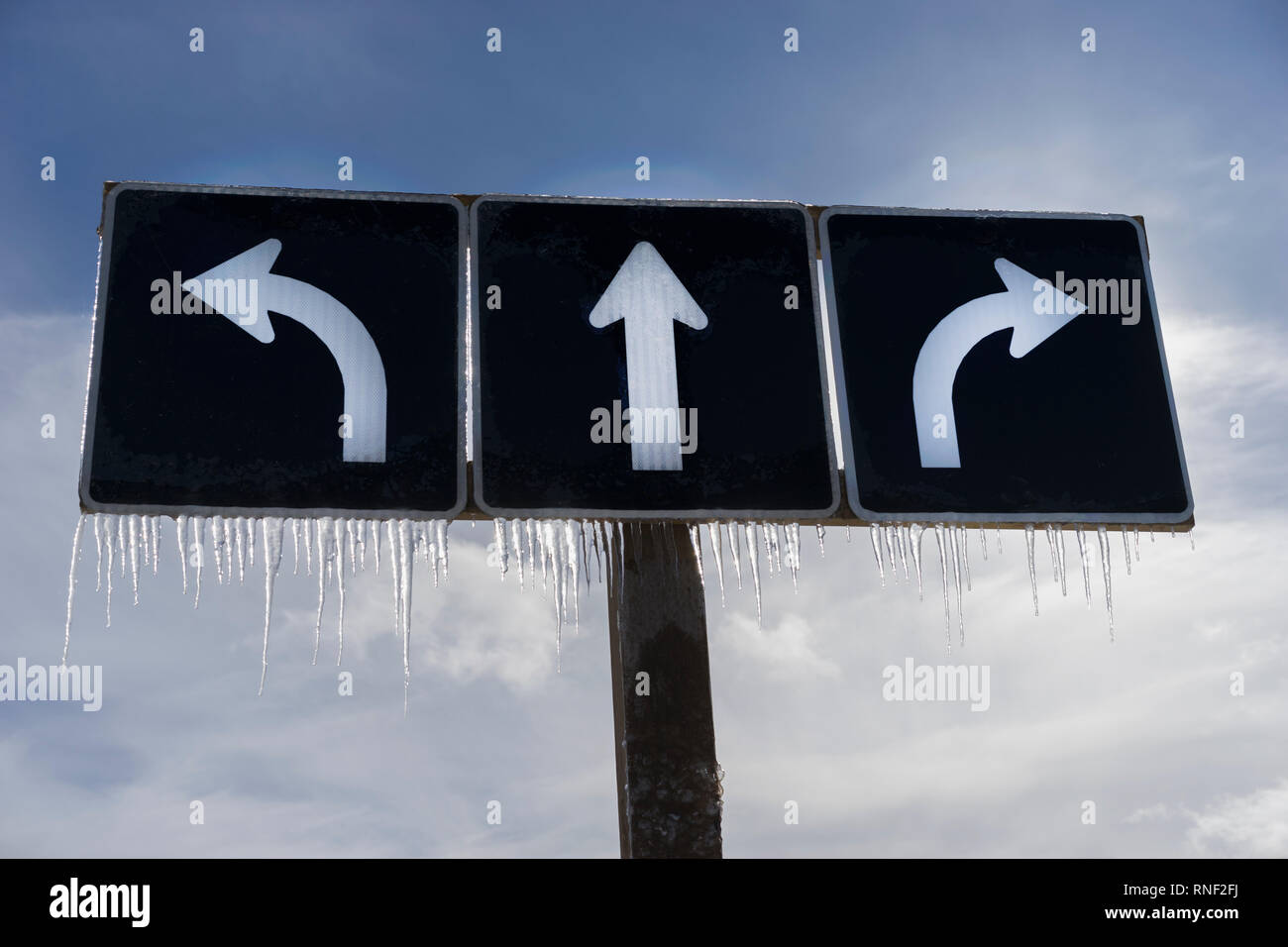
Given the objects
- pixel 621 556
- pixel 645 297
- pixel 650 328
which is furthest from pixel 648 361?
pixel 621 556

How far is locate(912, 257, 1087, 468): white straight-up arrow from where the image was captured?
13.7 ft

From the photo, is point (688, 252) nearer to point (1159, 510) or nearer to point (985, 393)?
point (985, 393)

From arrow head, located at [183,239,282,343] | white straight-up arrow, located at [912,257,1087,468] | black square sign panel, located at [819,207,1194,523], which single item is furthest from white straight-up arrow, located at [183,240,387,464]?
white straight-up arrow, located at [912,257,1087,468]

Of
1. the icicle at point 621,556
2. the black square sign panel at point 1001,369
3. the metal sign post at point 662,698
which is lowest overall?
the metal sign post at point 662,698

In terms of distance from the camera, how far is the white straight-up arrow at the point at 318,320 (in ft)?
12.7

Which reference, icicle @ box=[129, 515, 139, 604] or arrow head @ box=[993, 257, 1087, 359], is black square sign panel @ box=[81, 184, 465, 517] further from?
arrow head @ box=[993, 257, 1087, 359]

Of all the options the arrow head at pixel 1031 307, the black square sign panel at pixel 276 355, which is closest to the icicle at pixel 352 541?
the black square sign panel at pixel 276 355

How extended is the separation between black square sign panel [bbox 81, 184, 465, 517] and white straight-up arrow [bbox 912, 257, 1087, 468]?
162 centimetres

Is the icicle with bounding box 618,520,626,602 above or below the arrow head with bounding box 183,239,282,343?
below

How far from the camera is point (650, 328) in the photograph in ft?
13.7

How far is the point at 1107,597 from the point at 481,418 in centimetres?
229

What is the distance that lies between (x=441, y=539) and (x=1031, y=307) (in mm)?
2344

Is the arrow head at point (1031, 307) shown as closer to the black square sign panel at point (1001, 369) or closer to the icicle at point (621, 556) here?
the black square sign panel at point (1001, 369)

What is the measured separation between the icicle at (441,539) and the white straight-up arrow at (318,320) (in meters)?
0.31
